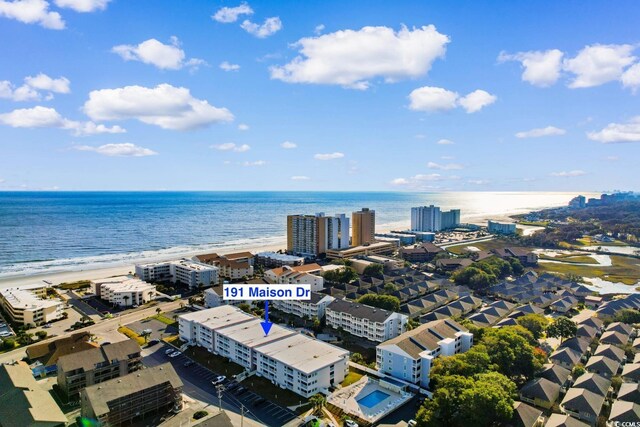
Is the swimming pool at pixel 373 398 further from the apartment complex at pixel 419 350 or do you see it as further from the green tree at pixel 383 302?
the green tree at pixel 383 302

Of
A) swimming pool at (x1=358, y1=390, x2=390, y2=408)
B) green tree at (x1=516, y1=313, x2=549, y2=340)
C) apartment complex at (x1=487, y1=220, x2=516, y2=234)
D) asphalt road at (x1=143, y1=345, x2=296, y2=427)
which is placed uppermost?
apartment complex at (x1=487, y1=220, x2=516, y2=234)

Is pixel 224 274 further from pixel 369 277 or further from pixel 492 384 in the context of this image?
pixel 492 384

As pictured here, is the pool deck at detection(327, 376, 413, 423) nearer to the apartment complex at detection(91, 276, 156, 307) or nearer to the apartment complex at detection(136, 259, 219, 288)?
the apartment complex at detection(91, 276, 156, 307)

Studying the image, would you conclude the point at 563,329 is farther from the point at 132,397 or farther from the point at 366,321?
the point at 132,397

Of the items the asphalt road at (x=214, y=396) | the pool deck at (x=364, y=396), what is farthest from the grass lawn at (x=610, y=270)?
the asphalt road at (x=214, y=396)

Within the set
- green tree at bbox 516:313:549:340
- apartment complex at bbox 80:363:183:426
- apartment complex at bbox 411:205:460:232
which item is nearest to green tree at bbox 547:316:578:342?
green tree at bbox 516:313:549:340
